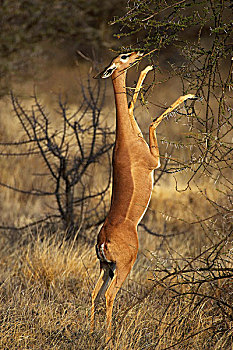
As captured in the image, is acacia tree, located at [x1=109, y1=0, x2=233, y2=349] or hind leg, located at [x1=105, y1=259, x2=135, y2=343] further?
hind leg, located at [x1=105, y1=259, x2=135, y2=343]

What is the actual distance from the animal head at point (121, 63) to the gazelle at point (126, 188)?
0.05 feet

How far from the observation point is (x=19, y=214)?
7.63 m

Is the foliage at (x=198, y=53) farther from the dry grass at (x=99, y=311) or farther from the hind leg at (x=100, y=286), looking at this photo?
the hind leg at (x=100, y=286)

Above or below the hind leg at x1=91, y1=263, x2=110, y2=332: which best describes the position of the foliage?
above

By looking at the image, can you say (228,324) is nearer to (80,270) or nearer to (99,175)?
(80,270)

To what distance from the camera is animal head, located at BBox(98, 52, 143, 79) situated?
302 centimetres

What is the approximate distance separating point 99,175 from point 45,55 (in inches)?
285

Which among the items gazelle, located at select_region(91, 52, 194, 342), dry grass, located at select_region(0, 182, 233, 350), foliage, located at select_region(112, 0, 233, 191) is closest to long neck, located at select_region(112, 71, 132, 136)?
gazelle, located at select_region(91, 52, 194, 342)

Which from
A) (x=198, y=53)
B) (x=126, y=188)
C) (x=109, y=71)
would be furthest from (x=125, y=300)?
(x=198, y=53)

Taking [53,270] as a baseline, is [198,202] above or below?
above

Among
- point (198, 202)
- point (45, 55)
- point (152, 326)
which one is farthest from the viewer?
point (45, 55)

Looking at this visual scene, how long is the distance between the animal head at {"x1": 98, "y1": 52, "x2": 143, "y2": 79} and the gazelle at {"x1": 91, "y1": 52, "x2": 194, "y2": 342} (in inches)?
0.6

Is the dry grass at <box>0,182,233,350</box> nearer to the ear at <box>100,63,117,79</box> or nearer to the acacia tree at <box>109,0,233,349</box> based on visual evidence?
the acacia tree at <box>109,0,233,349</box>

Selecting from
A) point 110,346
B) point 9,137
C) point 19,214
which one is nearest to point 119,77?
point 110,346
